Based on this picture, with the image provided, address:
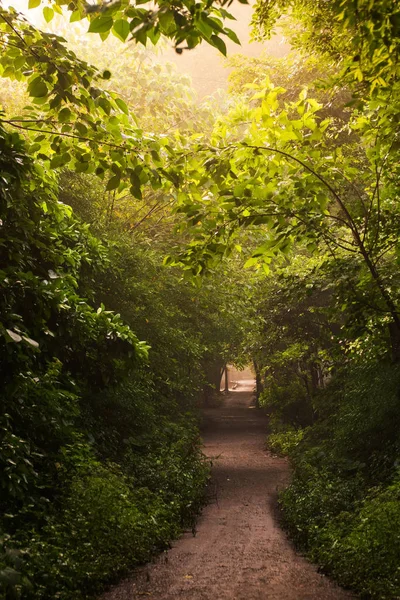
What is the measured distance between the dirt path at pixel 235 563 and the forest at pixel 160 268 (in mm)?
279

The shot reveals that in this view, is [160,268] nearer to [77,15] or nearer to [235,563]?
[235,563]

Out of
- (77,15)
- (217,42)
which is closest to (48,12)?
(77,15)

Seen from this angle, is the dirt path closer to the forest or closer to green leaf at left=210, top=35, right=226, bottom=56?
the forest

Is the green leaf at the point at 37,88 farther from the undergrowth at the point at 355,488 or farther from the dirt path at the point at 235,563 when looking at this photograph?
the dirt path at the point at 235,563

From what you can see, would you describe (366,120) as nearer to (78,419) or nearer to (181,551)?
(181,551)

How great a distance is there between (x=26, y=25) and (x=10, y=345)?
2.79 metres

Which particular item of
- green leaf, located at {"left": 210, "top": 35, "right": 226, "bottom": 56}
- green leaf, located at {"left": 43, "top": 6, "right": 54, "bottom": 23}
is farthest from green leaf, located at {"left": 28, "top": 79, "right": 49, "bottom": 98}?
green leaf, located at {"left": 210, "top": 35, "right": 226, "bottom": 56}

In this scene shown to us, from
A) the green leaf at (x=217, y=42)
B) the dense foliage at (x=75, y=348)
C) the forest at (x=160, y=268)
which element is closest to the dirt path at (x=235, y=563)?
the forest at (x=160, y=268)

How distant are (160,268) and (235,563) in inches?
324

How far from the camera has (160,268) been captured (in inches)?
546

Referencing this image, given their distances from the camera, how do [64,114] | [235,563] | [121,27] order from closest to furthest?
1. [121,27]
2. [64,114]
3. [235,563]

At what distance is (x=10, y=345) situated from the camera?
4.75 m

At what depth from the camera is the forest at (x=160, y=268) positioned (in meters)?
4.01

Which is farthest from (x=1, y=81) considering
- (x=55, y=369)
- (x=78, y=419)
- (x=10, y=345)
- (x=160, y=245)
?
(x=10, y=345)
